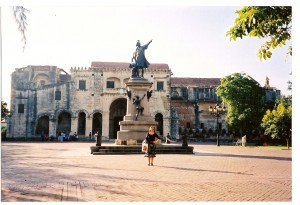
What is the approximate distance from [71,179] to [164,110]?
1372 inches

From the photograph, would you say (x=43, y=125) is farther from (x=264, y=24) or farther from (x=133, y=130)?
(x=264, y=24)

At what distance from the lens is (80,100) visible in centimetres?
4188

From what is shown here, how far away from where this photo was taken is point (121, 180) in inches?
311

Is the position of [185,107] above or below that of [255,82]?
below

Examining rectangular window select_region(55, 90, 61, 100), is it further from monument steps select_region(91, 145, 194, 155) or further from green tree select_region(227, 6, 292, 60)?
green tree select_region(227, 6, 292, 60)

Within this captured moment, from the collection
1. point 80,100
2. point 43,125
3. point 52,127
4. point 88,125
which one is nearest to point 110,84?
point 80,100

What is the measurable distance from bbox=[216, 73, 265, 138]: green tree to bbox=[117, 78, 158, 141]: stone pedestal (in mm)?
21444

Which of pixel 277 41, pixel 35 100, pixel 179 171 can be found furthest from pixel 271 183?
pixel 35 100

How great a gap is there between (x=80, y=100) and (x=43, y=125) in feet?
20.3

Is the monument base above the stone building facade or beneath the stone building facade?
beneath

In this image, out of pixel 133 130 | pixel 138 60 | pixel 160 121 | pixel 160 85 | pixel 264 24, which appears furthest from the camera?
pixel 160 121

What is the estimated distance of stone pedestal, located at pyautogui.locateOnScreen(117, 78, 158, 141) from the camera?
57.3 ft

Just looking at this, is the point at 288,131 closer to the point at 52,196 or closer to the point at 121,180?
the point at 121,180

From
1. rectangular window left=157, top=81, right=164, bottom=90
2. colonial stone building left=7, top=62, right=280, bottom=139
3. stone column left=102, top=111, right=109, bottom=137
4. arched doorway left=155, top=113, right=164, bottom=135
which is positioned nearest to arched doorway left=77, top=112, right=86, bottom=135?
colonial stone building left=7, top=62, right=280, bottom=139
